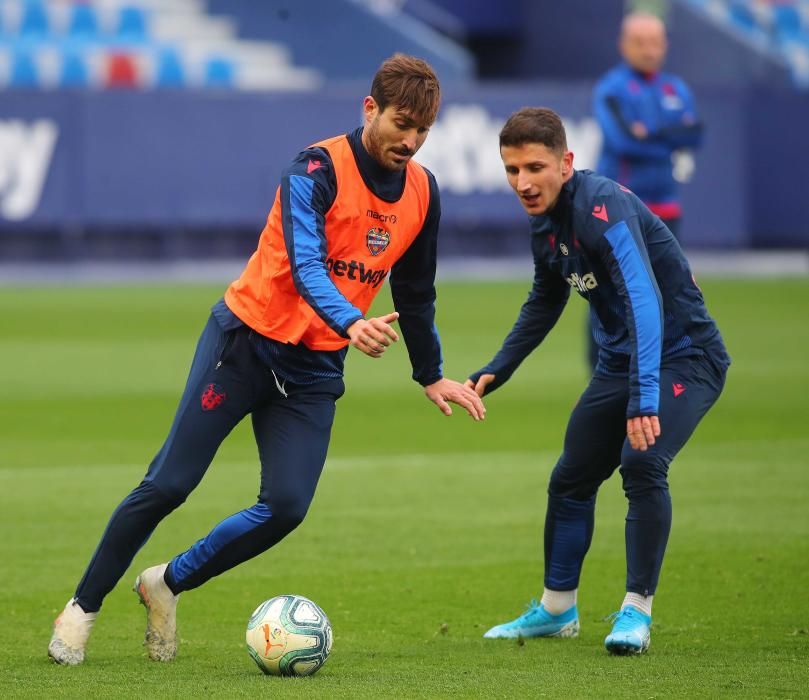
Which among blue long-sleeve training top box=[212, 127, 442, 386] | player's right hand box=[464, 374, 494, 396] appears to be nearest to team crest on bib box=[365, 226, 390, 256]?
blue long-sleeve training top box=[212, 127, 442, 386]

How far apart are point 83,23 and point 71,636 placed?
2426 centimetres

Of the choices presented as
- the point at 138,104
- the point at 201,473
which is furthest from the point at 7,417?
the point at 138,104

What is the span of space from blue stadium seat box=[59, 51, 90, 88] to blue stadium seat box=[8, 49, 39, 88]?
0.47 meters

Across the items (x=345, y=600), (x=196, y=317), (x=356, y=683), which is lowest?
(x=196, y=317)

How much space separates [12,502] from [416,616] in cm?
321

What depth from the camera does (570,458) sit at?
6059 mm

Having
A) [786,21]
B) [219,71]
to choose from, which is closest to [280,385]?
[219,71]

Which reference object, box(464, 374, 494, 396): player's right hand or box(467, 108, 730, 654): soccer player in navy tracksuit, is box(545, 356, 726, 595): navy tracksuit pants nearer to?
box(467, 108, 730, 654): soccer player in navy tracksuit

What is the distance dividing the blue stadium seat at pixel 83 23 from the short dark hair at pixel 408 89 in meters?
23.7

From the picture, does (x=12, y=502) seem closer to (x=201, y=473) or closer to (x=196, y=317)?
(x=201, y=473)

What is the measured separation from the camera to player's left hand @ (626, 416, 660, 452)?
18.0 feet

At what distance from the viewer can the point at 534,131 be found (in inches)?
220

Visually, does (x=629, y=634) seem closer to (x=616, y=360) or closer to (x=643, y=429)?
(x=643, y=429)

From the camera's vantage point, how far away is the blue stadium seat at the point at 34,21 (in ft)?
91.4
